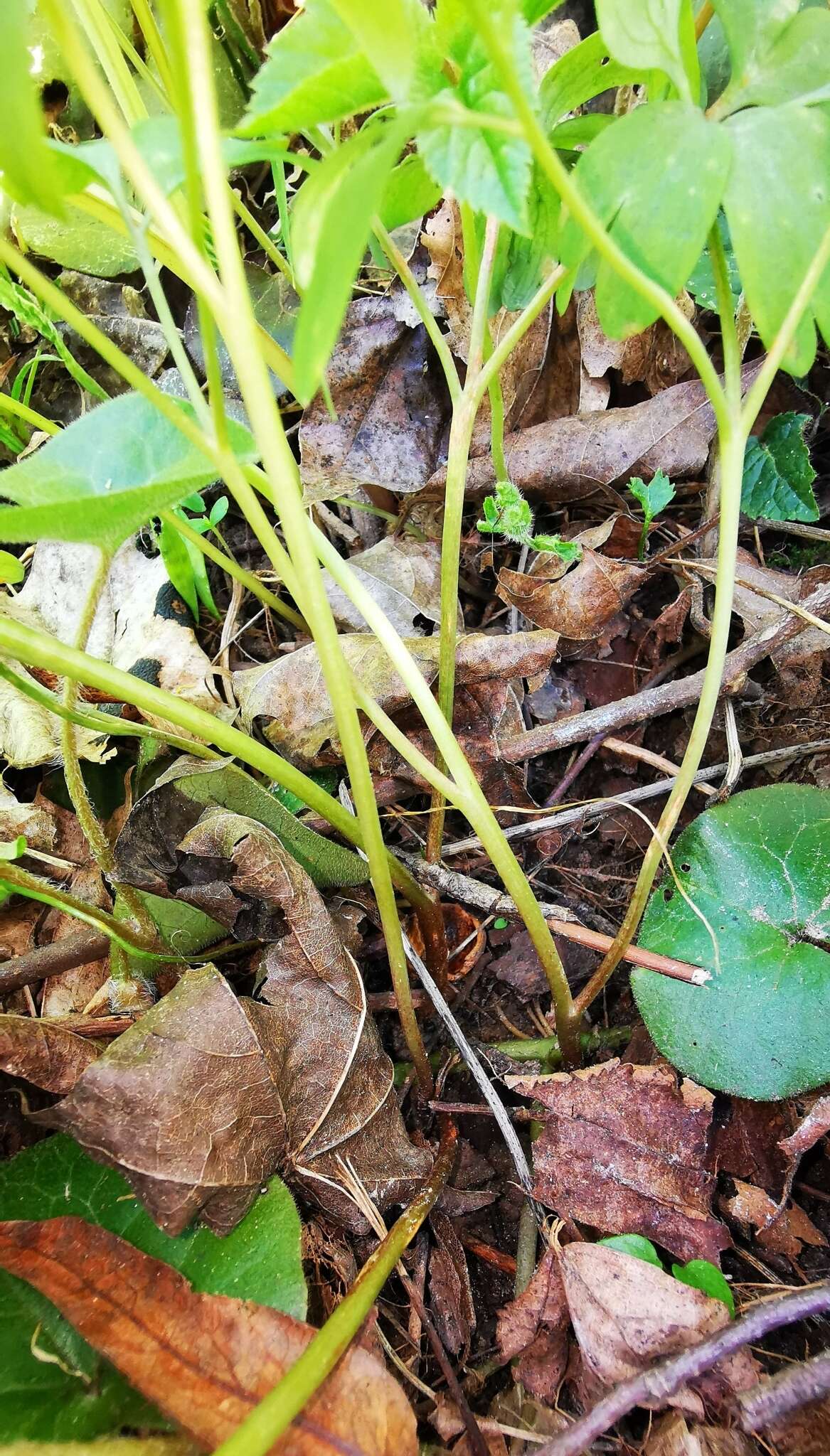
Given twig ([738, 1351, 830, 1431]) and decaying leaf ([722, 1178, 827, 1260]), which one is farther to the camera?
decaying leaf ([722, 1178, 827, 1260])

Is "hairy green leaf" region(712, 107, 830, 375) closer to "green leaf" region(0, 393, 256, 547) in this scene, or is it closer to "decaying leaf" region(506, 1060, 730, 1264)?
"green leaf" region(0, 393, 256, 547)

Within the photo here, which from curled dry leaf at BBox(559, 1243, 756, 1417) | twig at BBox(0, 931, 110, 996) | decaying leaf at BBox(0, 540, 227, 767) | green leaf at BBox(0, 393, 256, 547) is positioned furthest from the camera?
decaying leaf at BBox(0, 540, 227, 767)

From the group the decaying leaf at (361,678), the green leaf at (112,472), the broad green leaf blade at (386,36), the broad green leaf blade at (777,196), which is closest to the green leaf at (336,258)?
the broad green leaf blade at (386,36)

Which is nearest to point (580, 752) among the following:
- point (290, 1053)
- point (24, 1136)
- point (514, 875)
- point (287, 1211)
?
point (514, 875)

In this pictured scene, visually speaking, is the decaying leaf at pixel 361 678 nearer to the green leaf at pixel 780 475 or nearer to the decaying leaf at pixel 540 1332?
the green leaf at pixel 780 475

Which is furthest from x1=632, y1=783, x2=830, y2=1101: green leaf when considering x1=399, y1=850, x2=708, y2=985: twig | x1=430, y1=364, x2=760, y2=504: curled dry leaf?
x1=430, y1=364, x2=760, y2=504: curled dry leaf

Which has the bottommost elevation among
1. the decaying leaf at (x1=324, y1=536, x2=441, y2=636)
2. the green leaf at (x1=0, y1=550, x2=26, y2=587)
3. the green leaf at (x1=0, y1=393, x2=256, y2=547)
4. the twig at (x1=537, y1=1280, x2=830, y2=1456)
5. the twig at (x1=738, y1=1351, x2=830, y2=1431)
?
the twig at (x1=738, y1=1351, x2=830, y2=1431)

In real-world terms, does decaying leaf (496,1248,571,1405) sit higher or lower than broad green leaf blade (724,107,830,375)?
lower

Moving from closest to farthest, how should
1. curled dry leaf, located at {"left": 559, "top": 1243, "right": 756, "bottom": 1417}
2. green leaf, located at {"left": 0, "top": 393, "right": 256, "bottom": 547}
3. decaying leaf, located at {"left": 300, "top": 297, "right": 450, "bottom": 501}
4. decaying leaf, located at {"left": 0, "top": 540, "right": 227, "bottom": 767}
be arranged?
green leaf, located at {"left": 0, "top": 393, "right": 256, "bottom": 547}, curled dry leaf, located at {"left": 559, "top": 1243, "right": 756, "bottom": 1417}, decaying leaf, located at {"left": 0, "top": 540, "right": 227, "bottom": 767}, decaying leaf, located at {"left": 300, "top": 297, "right": 450, "bottom": 501}
